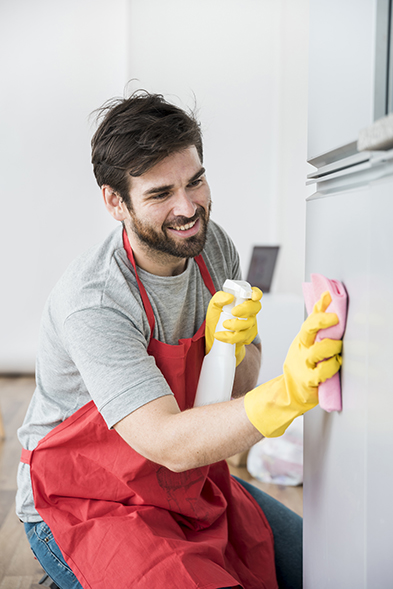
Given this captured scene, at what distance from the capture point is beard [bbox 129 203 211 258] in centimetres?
102

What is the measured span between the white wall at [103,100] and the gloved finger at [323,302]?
2.46 metres

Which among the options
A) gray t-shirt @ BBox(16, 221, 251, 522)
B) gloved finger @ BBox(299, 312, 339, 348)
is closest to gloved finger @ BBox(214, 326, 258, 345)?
gray t-shirt @ BBox(16, 221, 251, 522)

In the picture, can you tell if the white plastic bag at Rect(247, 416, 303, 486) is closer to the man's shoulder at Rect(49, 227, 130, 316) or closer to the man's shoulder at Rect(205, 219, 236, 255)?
the man's shoulder at Rect(205, 219, 236, 255)

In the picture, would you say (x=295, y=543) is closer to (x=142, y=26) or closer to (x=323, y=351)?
(x=323, y=351)

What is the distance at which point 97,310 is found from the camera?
0.92m

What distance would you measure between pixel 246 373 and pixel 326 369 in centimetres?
62

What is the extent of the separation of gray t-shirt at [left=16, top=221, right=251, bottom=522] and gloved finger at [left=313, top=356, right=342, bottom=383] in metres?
0.33

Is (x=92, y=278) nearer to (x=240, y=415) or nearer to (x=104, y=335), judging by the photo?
(x=104, y=335)

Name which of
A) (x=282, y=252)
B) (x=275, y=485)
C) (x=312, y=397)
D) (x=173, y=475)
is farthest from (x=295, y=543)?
(x=282, y=252)

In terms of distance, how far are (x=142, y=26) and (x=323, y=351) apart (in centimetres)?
320

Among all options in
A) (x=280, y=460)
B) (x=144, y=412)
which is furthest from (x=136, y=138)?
(x=280, y=460)

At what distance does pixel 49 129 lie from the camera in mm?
3201

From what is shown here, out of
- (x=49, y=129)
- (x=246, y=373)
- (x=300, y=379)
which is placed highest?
(x=49, y=129)

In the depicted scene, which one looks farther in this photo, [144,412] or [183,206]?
[183,206]
